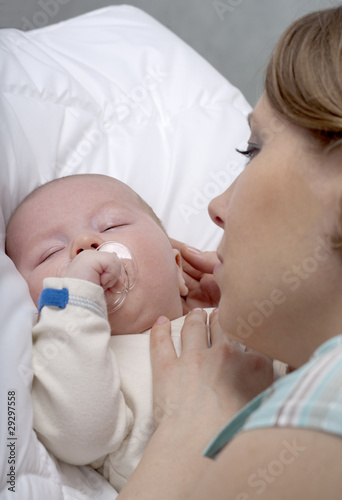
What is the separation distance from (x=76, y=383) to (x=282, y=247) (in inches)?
14.6

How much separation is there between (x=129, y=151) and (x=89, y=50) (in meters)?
0.33

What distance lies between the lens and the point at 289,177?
0.80 m

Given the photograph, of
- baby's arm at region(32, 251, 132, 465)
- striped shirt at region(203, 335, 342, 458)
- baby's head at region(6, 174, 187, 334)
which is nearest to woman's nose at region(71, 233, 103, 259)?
baby's head at region(6, 174, 187, 334)

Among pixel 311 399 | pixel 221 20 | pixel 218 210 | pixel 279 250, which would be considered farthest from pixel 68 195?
pixel 221 20

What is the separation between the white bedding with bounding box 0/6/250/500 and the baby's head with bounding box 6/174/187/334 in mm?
63

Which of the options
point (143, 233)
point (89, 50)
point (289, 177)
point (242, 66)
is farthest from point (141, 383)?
point (242, 66)

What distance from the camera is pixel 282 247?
80cm

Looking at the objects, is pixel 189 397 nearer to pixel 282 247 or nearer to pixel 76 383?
pixel 76 383

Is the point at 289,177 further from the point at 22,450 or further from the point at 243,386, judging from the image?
the point at 22,450

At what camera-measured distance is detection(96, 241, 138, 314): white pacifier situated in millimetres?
1123

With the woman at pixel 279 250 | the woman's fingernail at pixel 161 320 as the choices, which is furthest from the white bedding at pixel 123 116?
the woman at pixel 279 250

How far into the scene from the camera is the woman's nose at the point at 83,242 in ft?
3.68

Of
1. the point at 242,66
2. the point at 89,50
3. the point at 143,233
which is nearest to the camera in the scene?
the point at 143,233

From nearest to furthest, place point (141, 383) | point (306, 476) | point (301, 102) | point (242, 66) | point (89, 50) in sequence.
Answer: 1. point (306, 476)
2. point (301, 102)
3. point (141, 383)
4. point (89, 50)
5. point (242, 66)
